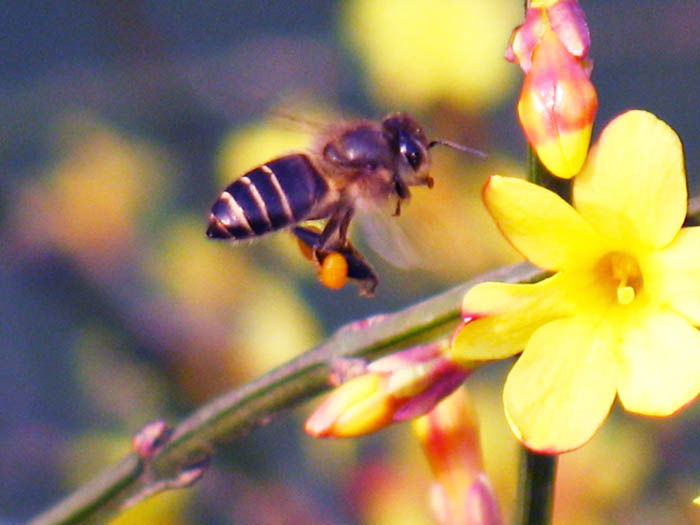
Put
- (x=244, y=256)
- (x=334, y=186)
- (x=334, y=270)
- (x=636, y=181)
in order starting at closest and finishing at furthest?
(x=636, y=181) → (x=334, y=270) → (x=334, y=186) → (x=244, y=256)

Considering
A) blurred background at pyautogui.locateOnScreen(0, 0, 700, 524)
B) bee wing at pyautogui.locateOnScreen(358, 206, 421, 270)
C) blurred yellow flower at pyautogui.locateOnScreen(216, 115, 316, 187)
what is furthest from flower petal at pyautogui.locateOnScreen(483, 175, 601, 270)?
blurred yellow flower at pyautogui.locateOnScreen(216, 115, 316, 187)

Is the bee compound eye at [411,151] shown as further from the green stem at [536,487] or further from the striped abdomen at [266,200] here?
the green stem at [536,487]

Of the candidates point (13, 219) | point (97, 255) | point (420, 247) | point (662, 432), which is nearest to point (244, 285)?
→ point (97, 255)

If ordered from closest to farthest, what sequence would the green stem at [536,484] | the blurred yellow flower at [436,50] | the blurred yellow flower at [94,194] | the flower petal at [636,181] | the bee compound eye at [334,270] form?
the flower petal at [636,181], the green stem at [536,484], the bee compound eye at [334,270], the blurred yellow flower at [436,50], the blurred yellow flower at [94,194]

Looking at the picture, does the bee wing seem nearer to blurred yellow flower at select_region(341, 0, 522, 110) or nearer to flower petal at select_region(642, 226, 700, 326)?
flower petal at select_region(642, 226, 700, 326)

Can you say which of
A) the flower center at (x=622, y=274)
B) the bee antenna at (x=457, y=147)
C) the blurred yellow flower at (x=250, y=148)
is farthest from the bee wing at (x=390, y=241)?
the blurred yellow flower at (x=250, y=148)

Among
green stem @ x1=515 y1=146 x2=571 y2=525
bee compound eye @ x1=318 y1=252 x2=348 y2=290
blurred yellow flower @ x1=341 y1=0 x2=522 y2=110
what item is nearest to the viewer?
green stem @ x1=515 y1=146 x2=571 y2=525

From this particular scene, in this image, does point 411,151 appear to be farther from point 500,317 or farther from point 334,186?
point 500,317

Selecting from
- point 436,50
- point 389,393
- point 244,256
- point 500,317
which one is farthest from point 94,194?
point 500,317
